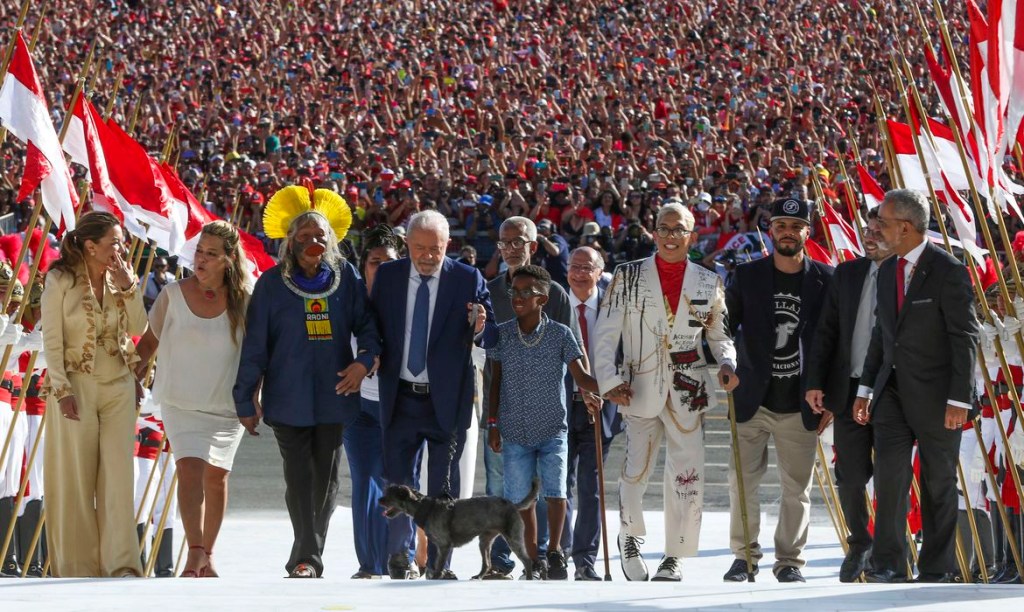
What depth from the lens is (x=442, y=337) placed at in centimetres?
764

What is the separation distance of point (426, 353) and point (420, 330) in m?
0.11

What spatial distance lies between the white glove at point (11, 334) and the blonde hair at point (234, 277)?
1.23m

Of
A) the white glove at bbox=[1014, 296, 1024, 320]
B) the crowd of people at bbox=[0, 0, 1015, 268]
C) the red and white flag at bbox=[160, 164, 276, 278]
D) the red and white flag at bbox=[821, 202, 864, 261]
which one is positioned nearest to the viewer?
the white glove at bbox=[1014, 296, 1024, 320]

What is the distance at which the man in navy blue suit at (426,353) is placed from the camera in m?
7.62

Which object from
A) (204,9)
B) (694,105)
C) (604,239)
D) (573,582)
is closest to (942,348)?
(573,582)

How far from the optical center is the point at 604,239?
59.1 ft

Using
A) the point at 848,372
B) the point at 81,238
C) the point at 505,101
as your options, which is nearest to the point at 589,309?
the point at 848,372

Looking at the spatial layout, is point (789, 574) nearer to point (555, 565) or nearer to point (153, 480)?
point (555, 565)

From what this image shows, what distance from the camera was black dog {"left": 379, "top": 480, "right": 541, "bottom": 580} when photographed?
24.2ft

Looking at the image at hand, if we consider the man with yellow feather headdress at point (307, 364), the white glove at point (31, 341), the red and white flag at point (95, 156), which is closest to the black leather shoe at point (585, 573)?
the man with yellow feather headdress at point (307, 364)

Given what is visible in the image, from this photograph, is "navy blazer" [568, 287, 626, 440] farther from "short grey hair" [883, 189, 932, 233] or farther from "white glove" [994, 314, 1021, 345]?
"white glove" [994, 314, 1021, 345]

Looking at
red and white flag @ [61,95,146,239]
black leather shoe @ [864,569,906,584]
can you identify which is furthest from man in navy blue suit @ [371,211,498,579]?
red and white flag @ [61,95,146,239]

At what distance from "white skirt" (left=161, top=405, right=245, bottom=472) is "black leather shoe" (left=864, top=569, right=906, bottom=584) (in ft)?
9.51

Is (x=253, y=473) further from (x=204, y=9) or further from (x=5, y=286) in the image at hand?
(x=204, y=9)
